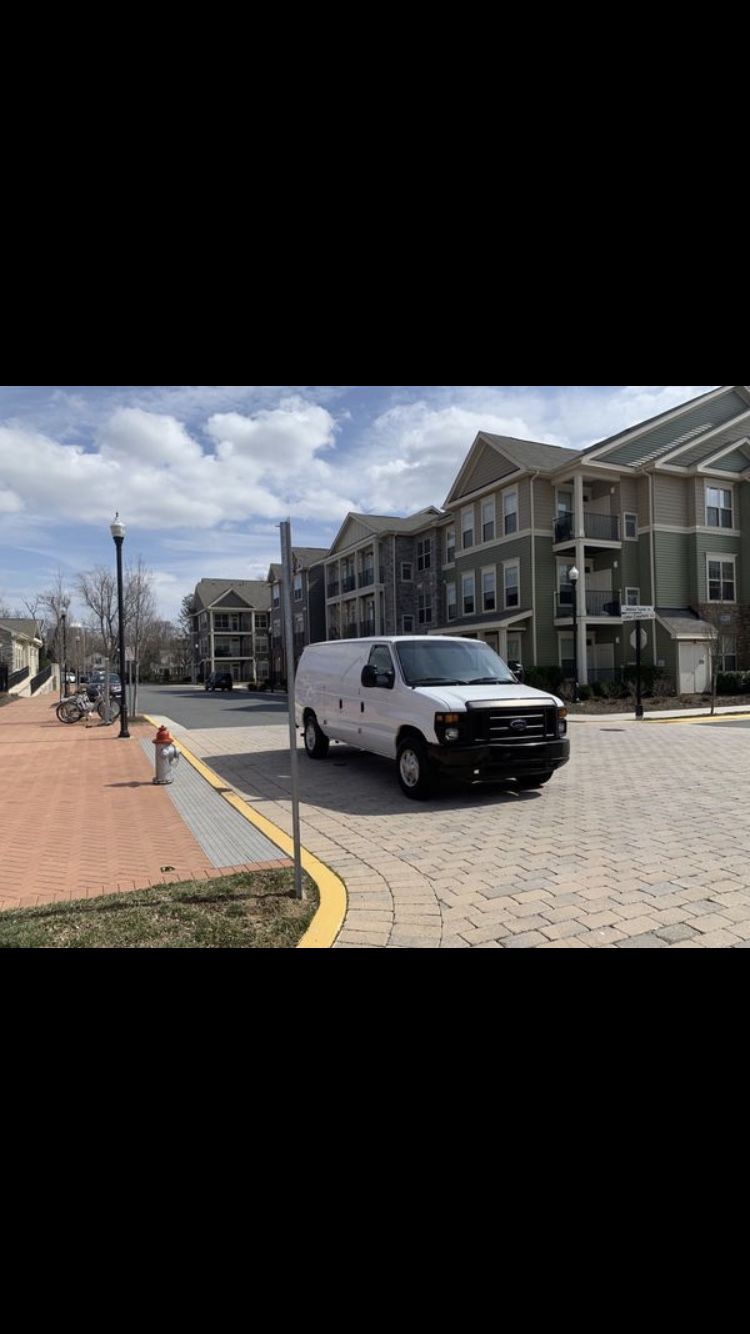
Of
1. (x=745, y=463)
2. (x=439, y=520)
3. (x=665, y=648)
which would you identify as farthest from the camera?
(x=439, y=520)

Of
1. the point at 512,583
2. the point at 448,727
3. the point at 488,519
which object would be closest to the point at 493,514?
the point at 488,519

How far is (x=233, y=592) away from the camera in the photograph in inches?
2938

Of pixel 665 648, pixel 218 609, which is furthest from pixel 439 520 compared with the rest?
pixel 218 609

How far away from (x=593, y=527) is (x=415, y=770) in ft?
69.8

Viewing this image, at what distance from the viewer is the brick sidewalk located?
5145 millimetres

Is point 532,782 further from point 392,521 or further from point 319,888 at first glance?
point 392,521

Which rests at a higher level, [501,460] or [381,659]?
[501,460]

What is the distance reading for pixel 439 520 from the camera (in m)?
34.5
